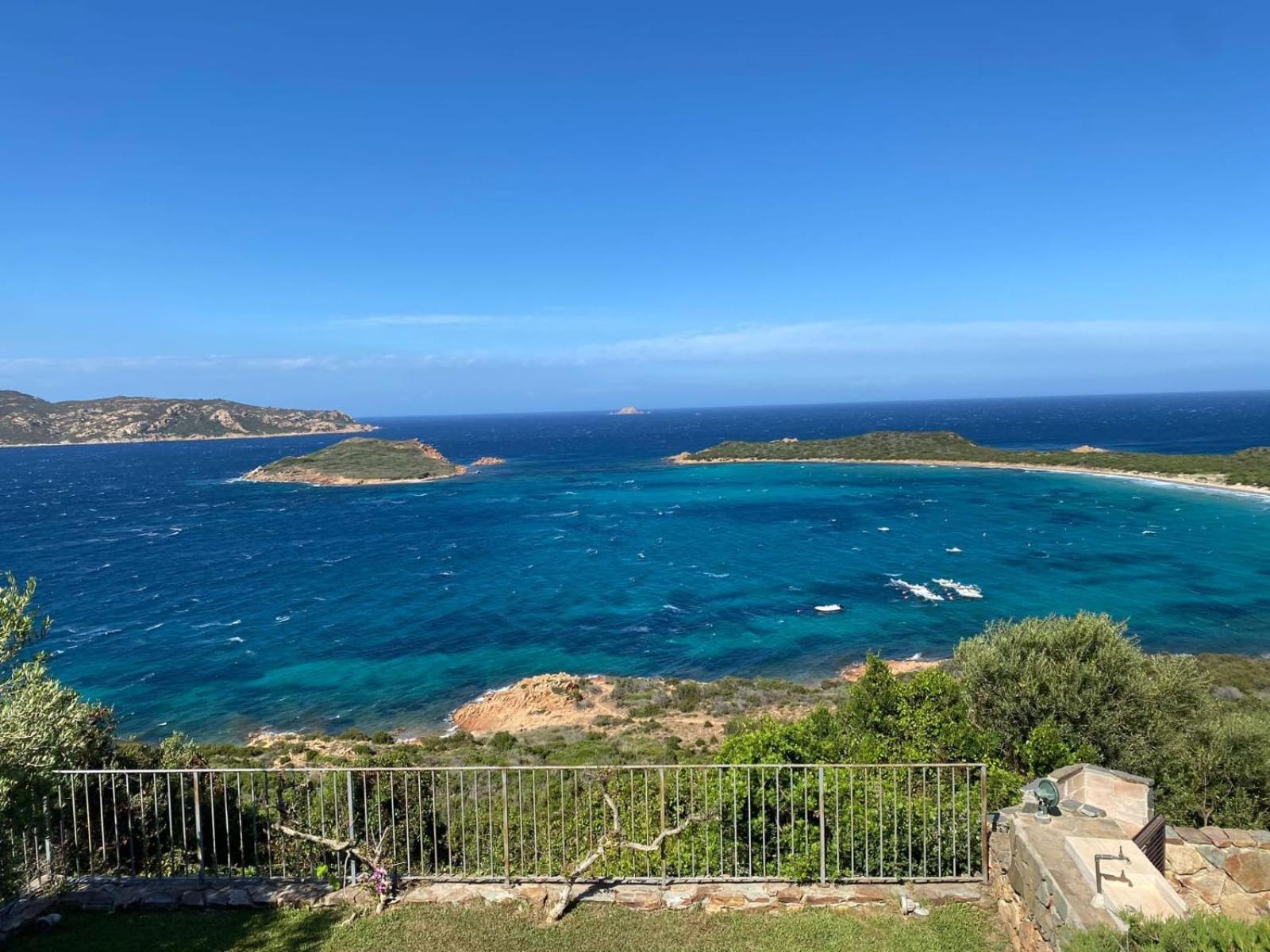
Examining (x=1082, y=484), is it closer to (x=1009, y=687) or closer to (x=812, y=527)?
(x=812, y=527)

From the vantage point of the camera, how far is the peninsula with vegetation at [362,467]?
127875 millimetres

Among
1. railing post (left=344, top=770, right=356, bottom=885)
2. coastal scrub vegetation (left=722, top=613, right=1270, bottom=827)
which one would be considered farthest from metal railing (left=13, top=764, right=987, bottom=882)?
coastal scrub vegetation (left=722, top=613, right=1270, bottom=827)

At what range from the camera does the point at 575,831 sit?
38.8ft

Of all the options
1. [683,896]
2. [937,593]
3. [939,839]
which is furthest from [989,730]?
[937,593]

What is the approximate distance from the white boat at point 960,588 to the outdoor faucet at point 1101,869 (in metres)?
45.5

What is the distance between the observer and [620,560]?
208ft

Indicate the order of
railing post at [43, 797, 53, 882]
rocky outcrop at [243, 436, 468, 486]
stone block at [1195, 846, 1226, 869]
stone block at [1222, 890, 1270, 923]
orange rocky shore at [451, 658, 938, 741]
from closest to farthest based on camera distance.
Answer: stone block at [1222, 890, 1270, 923] → stone block at [1195, 846, 1226, 869] → railing post at [43, 797, 53, 882] → orange rocky shore at [451, 658, 938, 741] → rocky outcrop at [243, 436, 468, 486]

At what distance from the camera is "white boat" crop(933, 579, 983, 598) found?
48969 millimetres

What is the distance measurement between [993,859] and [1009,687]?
35.3 feet

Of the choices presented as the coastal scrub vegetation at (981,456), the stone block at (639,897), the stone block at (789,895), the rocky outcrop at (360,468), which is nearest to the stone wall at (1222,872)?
the stone block at (789,895)

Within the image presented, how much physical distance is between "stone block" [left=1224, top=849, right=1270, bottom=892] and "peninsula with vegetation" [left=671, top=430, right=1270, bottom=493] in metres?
102

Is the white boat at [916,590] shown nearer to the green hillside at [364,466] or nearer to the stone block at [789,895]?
the stone block at [789,895]

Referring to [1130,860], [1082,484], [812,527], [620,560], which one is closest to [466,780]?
[1130,860]

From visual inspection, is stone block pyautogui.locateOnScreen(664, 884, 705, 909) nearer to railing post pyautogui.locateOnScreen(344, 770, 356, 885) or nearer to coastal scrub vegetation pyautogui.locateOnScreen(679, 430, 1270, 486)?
railing post pyautogui.locateOnScreen(344, 770, 356, 885)
